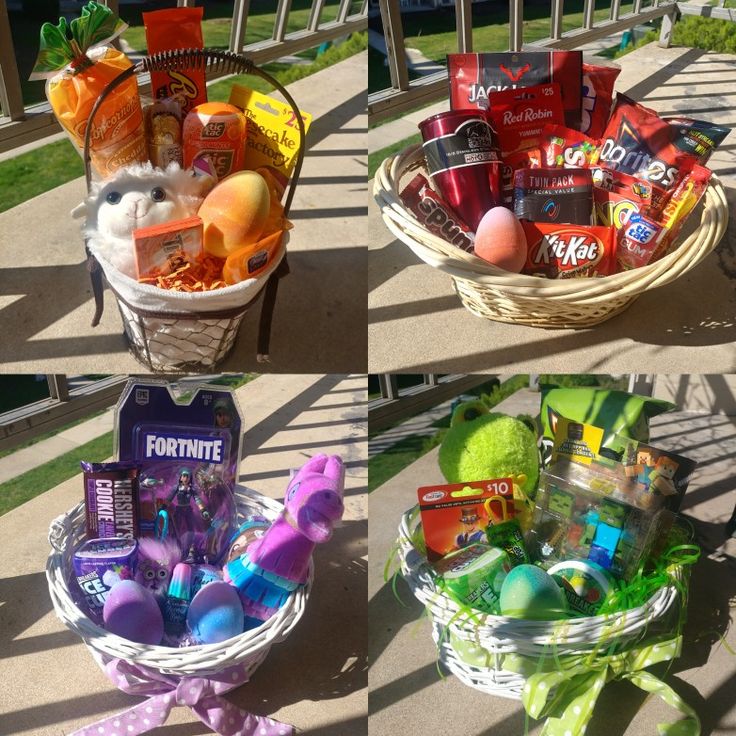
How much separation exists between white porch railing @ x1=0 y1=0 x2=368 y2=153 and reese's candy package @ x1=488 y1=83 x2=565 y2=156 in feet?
3.12

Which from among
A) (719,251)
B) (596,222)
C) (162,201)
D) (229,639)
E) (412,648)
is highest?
(162,201)

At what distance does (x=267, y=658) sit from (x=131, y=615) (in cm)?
27

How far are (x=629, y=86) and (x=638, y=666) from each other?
175cm

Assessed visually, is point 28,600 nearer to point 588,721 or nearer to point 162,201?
point 162,201

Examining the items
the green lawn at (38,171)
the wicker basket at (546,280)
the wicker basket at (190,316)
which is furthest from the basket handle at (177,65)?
the green lawn at (38,171)

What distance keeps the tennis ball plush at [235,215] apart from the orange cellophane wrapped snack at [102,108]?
193 mm

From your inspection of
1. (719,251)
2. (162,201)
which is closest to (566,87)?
(719,251)

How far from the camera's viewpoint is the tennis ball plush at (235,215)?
1.11 m

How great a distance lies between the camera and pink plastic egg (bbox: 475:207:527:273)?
1.23 metres

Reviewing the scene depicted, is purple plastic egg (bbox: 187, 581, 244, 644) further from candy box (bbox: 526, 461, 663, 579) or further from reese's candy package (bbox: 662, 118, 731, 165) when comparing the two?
reese's candy package (bbox: 662, 118, 731, 165)

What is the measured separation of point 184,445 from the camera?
3.73 feet

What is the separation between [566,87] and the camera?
1.46m

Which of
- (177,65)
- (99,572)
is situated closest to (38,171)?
(177,65)

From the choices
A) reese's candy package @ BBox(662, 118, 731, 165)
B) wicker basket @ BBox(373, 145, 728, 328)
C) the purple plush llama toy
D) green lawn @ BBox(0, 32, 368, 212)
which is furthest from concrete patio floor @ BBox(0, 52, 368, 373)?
reese's candy package @ BBox(662, 118, 731, 165)
